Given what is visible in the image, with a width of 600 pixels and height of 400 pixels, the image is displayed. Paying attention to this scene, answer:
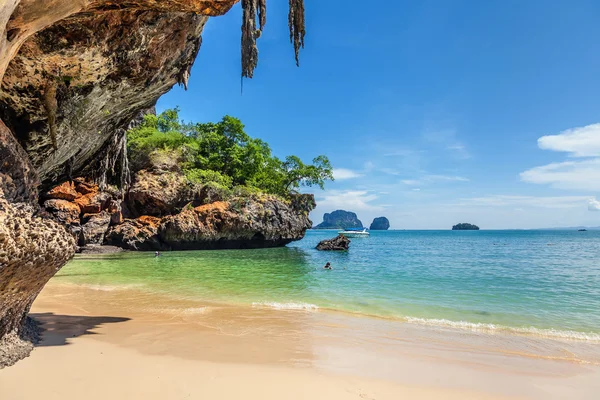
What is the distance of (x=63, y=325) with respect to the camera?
231 inches

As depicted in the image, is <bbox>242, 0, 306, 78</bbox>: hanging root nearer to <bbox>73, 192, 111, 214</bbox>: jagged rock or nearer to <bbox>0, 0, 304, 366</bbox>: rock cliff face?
<bbox>0, 0, 304, 366</bbox>: rock cliff face

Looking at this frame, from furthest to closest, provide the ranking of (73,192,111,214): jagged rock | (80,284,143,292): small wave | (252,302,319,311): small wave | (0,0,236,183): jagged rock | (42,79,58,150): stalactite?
(73,192,111,214): jagged rock, (80,284,143,292): small wave, (252,302,319,311): small wave, (42,79,58,150): stalactite, (0,0,236,183): jagged rock

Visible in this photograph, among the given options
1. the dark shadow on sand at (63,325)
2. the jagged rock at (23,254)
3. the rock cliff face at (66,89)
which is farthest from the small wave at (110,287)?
the jagged rock at (23,254)

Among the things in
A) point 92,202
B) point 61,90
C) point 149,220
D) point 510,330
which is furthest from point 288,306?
point 92,202

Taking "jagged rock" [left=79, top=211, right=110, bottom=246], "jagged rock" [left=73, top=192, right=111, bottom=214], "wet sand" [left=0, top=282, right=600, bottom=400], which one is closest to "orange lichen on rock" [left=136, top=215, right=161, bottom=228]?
"jagged rock" [left=79, top=211, right=110, bottom=246]

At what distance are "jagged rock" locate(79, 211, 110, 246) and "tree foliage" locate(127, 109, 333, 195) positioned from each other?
266 inches

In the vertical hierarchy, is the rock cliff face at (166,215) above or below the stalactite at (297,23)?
below

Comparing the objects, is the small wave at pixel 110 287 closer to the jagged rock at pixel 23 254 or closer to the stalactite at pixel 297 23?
the jagged rock at pixel 23 254

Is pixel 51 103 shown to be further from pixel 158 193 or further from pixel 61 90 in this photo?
pixel 158 193

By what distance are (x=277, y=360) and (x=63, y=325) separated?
167 inches

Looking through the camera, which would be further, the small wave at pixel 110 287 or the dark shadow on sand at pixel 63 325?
the small wave at pixel 110 287

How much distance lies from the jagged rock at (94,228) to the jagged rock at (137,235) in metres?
0.70

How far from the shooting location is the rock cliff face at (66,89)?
2893 mm

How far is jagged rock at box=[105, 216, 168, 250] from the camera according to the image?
86.1 ft
